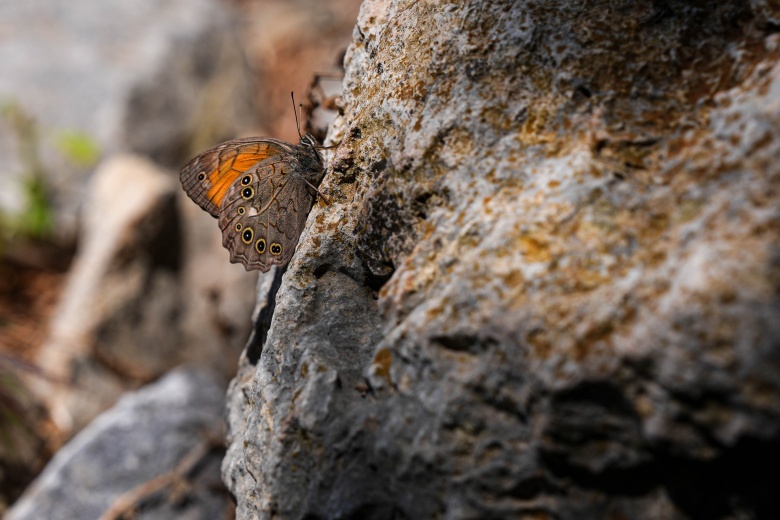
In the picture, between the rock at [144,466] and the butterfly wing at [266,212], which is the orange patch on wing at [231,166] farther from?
the rock at [144,466]

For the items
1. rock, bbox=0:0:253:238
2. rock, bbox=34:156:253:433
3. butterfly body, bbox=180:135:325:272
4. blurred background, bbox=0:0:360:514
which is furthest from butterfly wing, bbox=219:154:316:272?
rock, bbox=0:0:253:238

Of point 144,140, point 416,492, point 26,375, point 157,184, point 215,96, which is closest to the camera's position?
point 416,492

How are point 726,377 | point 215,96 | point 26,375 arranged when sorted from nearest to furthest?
point 726,377 < point 26,375 < point 215,96

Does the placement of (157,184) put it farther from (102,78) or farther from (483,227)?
(483,227)

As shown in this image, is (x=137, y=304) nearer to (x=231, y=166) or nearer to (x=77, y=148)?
(x=77, y=148)

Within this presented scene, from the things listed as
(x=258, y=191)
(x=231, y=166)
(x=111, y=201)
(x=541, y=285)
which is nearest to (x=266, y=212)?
(x=258, y=191)

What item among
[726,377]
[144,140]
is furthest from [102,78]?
[726,377]
